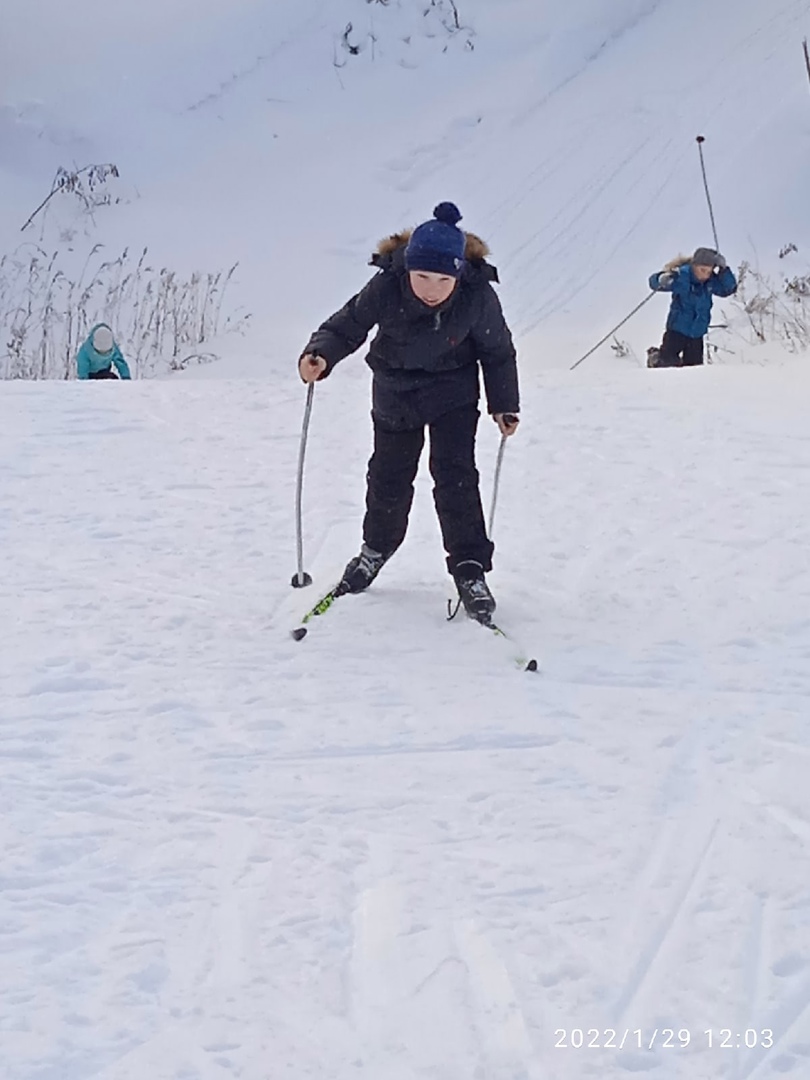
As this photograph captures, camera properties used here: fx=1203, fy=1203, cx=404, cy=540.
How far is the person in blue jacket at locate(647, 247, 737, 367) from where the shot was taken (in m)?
8.06

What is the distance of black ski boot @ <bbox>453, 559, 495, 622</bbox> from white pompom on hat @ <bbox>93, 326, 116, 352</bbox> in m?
5.40

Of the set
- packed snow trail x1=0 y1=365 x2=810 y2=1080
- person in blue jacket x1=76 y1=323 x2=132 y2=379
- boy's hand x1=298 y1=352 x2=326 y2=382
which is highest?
person in blue jacket x1=76 y1=323 x2=132 y2=379

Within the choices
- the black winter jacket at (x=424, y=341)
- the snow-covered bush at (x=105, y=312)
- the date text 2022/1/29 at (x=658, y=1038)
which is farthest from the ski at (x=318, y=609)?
the snow-covered bush at (x=105, y=312)

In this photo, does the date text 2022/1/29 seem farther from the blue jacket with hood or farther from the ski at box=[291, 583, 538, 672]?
the blue jacket with hood

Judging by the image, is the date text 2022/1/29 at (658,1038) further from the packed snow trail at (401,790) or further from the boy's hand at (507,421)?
the boy's hand at (507,421)

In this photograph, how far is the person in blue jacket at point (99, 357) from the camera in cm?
862

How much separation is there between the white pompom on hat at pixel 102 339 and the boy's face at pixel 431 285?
214 inches

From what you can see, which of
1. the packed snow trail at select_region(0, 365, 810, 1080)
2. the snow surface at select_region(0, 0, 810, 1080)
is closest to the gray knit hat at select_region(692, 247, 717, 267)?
the snow surface at select_region(0, 0, 810, 1080)

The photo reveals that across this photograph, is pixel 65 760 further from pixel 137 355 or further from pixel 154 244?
pixel 154 244

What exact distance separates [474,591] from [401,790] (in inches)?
44.5

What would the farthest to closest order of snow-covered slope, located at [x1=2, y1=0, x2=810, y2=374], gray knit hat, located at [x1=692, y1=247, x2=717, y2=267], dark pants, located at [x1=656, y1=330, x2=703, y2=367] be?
snow-covered slope, located at [x1=2, y1=0, x2=810, y2=374]
dark pants, located at [x1=656, y1=330, x2=703, y2=367]
gray knit hat, located at [x1=692, y1=247, x2=717, y2=267]

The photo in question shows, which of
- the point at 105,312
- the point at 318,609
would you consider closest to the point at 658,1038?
the point at 318,609

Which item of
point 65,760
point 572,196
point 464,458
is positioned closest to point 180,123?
point 572,196

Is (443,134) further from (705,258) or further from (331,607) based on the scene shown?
(331,607)
